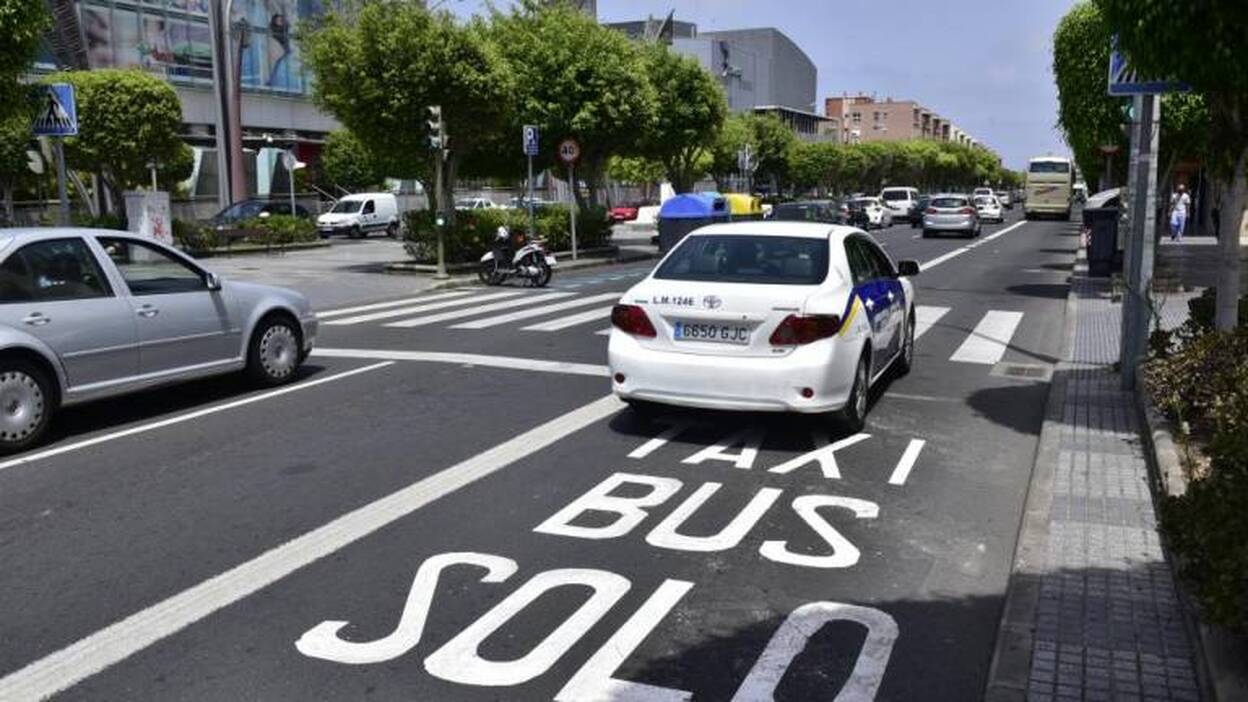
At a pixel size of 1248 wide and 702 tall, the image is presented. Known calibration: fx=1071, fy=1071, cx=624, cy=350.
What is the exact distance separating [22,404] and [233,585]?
11.8 ft

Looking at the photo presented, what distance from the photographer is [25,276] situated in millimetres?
7715

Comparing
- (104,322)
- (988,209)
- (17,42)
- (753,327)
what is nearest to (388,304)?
(17,42)

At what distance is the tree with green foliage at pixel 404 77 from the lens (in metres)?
22.2

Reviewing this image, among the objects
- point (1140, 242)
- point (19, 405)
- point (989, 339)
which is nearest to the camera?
point (19, 405)

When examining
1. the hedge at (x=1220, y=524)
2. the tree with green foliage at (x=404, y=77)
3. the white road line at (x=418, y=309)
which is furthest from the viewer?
the tree with green foliage at (x=404, y=77)

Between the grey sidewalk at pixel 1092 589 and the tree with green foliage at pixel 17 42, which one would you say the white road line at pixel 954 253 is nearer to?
the grey sidewalk at pixel 1092 589

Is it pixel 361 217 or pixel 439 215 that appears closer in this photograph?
pixel 439 215

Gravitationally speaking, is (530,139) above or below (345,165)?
below

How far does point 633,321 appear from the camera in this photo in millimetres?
7633

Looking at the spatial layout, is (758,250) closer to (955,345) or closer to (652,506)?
(652,506)

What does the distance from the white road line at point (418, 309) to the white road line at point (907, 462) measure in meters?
9.48

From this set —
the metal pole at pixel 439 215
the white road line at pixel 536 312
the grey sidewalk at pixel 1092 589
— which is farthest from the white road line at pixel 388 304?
the grey sidewalk at pixel 1092 589

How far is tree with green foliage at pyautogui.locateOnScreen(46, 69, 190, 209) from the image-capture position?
2991 centimetres

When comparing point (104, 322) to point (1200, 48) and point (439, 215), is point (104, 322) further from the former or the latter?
point (439, 215)
